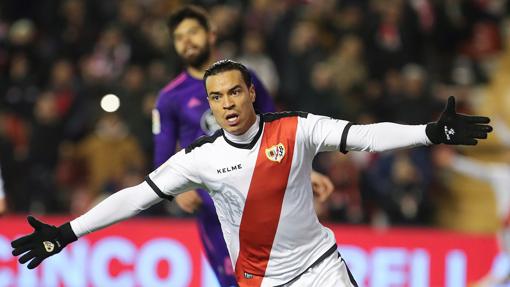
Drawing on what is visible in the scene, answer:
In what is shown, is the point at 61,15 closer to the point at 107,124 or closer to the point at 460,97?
the point at 107,124

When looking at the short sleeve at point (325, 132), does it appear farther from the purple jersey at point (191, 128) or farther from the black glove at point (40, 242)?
the purple jersey at point (191, 128)

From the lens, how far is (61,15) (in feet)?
56.5

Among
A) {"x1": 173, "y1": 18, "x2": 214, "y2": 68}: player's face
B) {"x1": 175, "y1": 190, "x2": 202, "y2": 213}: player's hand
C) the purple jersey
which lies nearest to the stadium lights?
the purple jersey

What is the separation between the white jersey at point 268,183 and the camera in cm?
625

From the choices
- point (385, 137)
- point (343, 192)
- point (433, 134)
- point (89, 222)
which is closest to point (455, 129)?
point (433, 134)

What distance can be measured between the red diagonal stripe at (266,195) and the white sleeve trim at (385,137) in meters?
0.39

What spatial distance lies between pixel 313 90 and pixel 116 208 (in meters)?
8.43

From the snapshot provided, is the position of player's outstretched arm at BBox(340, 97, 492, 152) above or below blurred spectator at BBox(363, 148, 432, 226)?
above

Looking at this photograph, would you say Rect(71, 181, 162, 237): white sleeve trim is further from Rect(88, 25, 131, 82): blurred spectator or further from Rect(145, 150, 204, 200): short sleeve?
Rect(88, 25, 131, 82): blurred spectator

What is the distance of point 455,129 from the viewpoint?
5.91m

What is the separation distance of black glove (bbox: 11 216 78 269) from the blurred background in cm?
683

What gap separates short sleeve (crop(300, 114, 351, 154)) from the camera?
6.12 m

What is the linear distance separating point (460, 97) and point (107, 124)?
16.1 feet

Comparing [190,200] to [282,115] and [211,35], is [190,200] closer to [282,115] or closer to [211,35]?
[211,35]
